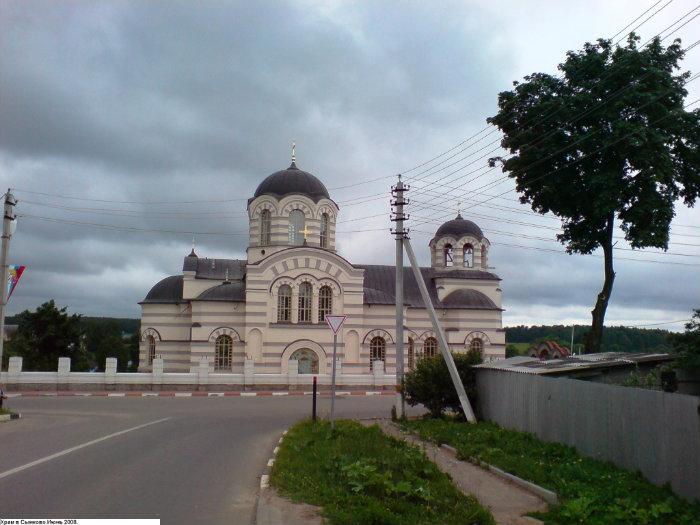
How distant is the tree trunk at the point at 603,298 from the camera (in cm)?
1958

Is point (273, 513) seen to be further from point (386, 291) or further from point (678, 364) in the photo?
point (386, 291)

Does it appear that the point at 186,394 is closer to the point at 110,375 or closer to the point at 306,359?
the point at 110,375

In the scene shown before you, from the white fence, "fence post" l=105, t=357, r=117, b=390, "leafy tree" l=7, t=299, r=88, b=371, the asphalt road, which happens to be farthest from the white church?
the asphalt road

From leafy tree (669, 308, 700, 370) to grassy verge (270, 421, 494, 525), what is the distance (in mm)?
5443

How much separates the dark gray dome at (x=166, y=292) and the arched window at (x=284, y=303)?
775 cm

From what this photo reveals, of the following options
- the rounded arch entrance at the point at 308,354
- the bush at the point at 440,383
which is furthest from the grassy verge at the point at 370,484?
the rounded arch entrance at the point at 308,354

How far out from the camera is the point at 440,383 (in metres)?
18.4

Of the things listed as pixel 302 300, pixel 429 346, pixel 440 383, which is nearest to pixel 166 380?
pixel 302 300

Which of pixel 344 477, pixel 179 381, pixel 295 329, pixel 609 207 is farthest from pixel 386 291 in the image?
pixel 344 477

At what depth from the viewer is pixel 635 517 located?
25.4 feet

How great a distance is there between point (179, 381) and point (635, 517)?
1037 inches

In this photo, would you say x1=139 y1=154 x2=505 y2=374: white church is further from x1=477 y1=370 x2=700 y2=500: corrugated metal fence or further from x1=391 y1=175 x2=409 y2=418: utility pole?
x1=477 y1=370 x2=700 y2=500: corrugated metal fence

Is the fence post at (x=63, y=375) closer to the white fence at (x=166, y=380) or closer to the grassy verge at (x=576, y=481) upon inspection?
the white fence at (x=166, y=380)

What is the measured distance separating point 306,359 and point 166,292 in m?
11.3
